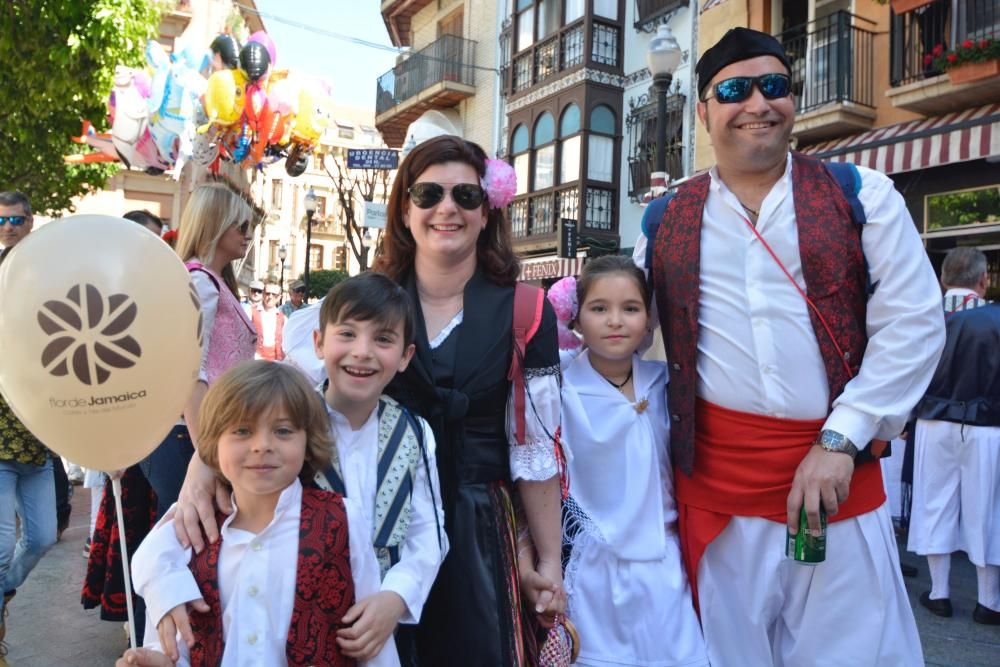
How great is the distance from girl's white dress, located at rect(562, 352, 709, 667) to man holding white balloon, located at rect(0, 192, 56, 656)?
2.47m

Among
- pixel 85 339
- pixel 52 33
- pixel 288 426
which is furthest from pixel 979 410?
pixel 52 33

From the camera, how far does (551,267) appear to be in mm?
16328

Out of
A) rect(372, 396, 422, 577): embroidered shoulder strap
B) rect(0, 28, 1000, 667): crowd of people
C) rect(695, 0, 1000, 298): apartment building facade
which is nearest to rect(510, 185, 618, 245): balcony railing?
rect(695, 0, 1000, 298): apartment building facade

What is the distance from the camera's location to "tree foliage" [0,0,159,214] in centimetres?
825

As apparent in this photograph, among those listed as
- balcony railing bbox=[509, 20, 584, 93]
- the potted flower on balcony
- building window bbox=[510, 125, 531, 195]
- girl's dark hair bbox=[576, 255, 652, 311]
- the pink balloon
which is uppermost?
balcony railing bbox=[509, 20, 584, 93]

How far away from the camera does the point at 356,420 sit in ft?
6.81

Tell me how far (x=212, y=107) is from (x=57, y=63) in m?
1.64

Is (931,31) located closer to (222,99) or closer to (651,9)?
(651,9)

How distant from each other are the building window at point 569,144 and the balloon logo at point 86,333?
15.3m

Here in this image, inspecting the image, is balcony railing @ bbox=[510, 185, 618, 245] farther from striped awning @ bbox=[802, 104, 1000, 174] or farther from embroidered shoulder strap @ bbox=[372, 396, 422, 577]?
embroidered shoulder strap @ bbox=[372, 396, 422, 577]

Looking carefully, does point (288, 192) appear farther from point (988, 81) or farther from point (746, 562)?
point (746, 562)

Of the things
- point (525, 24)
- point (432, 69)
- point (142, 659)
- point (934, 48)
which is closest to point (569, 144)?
point (525, 24)

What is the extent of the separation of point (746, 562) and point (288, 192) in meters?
60.2

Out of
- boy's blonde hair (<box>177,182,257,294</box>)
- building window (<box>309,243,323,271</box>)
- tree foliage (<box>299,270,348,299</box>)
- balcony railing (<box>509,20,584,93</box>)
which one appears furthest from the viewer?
building window (<box>309,243,323,271</box>)
